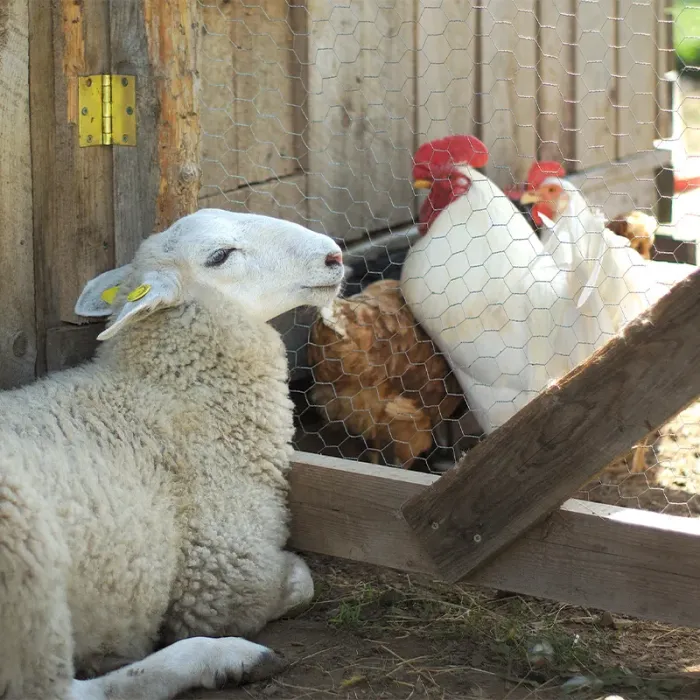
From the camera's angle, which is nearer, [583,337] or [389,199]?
[583,337]

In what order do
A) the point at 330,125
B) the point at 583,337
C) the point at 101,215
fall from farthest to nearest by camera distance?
the point at 330,125
the point at 583,337
the point at 101,215

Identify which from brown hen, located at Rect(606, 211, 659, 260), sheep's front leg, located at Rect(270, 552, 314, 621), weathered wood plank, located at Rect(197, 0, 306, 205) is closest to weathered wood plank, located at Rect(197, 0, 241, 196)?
weathered wood plank, located at Rect(197, 0, 306, 205)

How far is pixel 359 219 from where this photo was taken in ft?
14.3

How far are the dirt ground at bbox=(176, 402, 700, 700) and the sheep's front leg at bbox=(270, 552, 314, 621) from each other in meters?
0.04

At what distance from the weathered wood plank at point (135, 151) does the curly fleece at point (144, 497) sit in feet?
1.13

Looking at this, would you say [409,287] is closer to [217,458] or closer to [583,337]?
[583,337]

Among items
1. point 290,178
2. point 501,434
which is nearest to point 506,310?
point 290,178

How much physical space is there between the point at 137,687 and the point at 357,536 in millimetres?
723

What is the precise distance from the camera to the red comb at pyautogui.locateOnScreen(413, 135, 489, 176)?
3854 millimetres

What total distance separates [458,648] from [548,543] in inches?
14.5

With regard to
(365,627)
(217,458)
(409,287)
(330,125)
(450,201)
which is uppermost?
(330,125)

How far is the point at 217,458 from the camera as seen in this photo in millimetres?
2672

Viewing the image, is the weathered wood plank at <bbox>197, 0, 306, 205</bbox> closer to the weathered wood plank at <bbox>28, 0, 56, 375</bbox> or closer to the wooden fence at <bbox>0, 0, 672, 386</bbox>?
the wooden fence at <bbox>0, 0, 672, 386</bbox>

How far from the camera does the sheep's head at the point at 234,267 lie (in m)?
2.70
